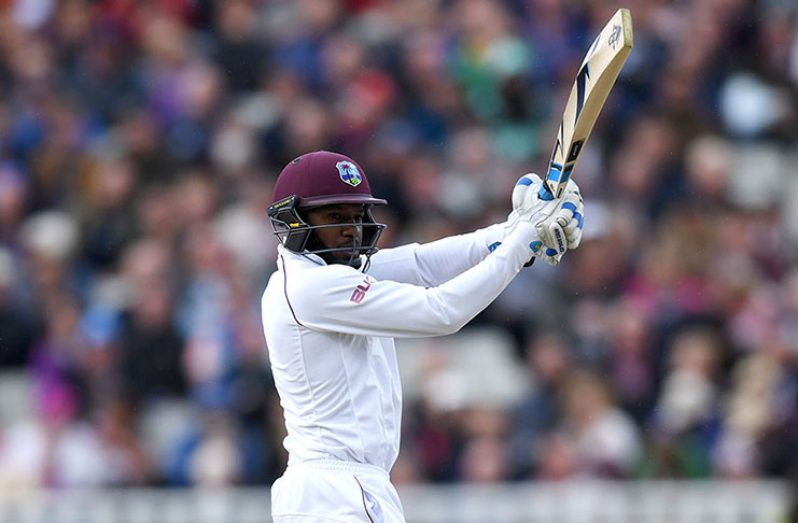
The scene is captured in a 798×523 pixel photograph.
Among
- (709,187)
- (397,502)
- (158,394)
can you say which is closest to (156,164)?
(158,394)

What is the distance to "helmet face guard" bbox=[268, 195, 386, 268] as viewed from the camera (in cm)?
555

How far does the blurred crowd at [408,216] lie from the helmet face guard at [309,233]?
436 cm

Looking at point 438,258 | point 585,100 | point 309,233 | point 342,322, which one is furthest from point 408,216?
point 342,322

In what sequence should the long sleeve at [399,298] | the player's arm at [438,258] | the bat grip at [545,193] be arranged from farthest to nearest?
the player's arm at [438,258]
the bat grip at [545,193]
the long sleeve at [399,298]

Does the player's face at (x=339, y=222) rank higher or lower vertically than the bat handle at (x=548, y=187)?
lower

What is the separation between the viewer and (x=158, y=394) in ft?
35.0

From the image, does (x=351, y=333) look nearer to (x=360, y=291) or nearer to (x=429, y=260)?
(x=360, y=291)

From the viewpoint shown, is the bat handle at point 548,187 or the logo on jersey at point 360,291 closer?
the logo on jersey at point 360,291

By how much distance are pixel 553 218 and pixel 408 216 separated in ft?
18.6

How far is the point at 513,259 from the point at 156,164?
268 inches

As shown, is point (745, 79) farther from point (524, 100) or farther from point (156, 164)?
point (156, 164)

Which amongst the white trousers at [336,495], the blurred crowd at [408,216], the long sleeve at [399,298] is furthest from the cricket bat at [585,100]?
the blurred crowd at [408,216]

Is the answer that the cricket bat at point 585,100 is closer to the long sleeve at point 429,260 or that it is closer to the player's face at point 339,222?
the long sleeve at point 429,260

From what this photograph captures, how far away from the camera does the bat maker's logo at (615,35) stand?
215 inches
